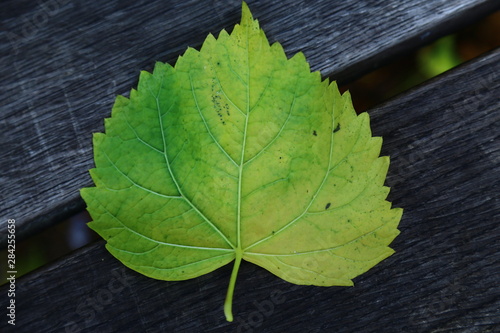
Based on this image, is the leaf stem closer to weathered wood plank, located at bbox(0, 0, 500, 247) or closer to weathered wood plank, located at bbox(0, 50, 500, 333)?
weathered wood plank, located at bbox(0, 50, 500, 333)

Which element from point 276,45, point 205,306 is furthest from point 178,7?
point 205,306

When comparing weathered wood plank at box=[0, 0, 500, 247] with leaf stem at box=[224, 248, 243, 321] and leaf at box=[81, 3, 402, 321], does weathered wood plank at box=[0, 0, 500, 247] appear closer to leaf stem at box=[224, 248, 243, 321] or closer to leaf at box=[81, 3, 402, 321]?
leaf at box=[81, 3, 402, 321]

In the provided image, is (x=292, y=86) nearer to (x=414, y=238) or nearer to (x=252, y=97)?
(x=252, y=97)

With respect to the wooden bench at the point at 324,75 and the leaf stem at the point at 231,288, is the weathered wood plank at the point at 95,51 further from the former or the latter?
the leaf stem at the point at 231,288

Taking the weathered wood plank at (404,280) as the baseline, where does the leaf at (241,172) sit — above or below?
above

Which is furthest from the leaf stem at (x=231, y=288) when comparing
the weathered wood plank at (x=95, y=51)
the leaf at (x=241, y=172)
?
the weathered wood plank at (x=95, y=51)

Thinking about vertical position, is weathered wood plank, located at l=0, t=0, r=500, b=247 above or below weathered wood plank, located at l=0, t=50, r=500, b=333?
above

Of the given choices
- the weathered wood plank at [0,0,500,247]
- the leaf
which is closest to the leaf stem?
the leaf
